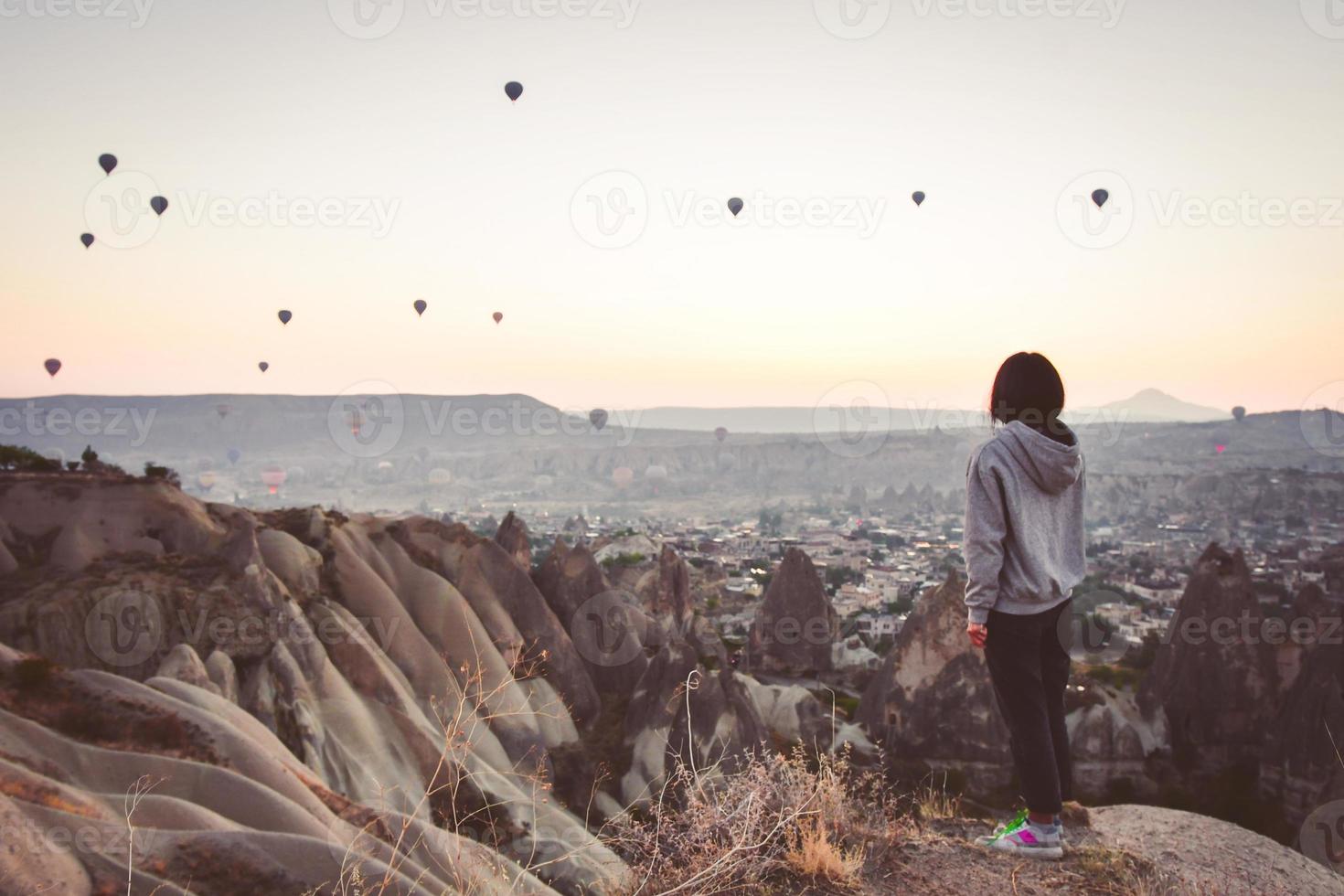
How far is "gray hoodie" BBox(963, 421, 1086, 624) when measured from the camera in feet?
12.3

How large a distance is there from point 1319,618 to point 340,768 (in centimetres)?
1875

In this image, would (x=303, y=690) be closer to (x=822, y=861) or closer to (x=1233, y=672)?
(x=822, y=861)

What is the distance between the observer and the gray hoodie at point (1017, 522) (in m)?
3.74

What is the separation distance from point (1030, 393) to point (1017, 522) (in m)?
0.55

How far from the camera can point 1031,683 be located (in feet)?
12.6

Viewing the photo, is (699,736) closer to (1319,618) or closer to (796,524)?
(1319,618)

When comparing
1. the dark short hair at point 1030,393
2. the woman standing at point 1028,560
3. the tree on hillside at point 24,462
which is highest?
the dark short hair at point 1030,393

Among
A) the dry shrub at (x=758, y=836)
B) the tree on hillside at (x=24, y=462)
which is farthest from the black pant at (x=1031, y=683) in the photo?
the tree on hillside at (x=24, y=462)

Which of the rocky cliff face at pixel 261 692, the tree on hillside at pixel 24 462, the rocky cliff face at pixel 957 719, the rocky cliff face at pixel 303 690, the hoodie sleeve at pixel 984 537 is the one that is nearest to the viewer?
the hoodie sleeve at pixel 984 537

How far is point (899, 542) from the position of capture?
66.2 meters

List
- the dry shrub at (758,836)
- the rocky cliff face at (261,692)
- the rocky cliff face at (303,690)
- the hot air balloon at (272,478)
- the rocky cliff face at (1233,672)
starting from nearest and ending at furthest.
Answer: the dry shrub at (758,836), the rocky cliff face at (261,692), the rocky cliff face at (303,690), the rocky cliff face at (1233,672), the hot air balloon at (272,478)

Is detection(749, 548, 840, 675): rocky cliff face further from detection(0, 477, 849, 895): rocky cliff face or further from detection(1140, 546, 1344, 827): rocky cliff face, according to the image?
detection(1140, 546, 1344, 827): rocky cliff face

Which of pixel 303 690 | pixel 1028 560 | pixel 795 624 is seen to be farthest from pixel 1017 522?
pixel 795 624

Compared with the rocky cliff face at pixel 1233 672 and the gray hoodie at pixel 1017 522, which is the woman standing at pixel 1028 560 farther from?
the rocky cliff face at pixel 1233 672
